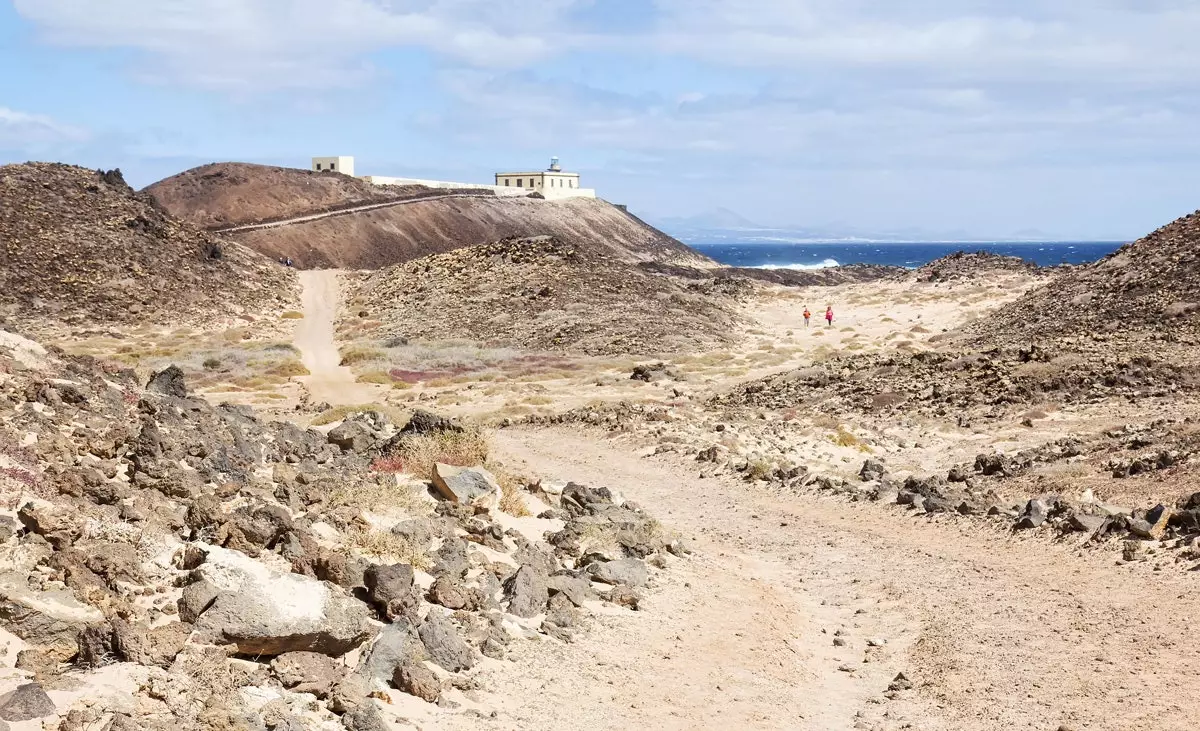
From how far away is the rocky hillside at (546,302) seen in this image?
1939 inches

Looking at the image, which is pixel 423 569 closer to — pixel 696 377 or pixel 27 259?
pixel 696 377

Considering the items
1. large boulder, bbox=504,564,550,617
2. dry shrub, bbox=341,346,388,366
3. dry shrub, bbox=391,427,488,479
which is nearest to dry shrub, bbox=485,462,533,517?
dry shrub, bbox=391,427,488,479

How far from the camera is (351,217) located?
91.4 m

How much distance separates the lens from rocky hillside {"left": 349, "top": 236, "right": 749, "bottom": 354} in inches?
1939

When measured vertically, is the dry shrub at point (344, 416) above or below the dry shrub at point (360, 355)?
below

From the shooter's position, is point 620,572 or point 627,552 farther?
point 627,552

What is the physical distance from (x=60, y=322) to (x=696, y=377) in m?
30.4

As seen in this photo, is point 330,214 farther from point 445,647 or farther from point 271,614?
point 271,614

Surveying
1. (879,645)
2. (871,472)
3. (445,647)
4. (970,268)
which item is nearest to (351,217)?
(970,268)

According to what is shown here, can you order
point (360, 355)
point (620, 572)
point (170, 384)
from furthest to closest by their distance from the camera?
1. point (360, 355)
2. point (170, 384)
3. point (620, 572)

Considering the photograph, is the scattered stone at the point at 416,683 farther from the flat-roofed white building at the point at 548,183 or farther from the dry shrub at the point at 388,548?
the flat-roofed white building at the point at 548,183

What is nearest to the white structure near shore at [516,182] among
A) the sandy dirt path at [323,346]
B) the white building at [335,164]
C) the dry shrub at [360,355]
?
the white building at [335,164]

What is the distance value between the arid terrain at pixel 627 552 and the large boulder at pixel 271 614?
0.03m

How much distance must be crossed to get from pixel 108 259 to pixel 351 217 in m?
33.0
